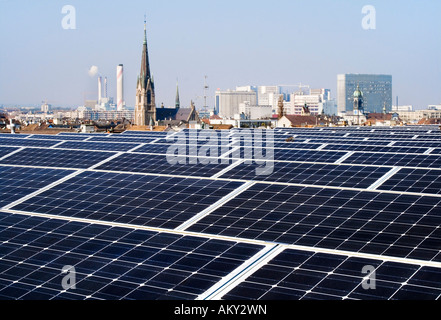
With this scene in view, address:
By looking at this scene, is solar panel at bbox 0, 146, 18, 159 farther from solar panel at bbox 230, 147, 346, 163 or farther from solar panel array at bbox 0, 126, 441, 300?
solar panel at bbox 230, 147, 346, 163

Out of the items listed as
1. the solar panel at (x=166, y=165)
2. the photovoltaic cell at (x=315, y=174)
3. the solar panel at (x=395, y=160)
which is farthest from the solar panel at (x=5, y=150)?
the solar panel at (x=395, y=160)

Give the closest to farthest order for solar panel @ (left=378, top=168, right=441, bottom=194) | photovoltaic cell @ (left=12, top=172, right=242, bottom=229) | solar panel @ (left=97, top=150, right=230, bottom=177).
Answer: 1. photovoltaic cell @ (left=12, top=172, right=242, bottom=229)
2. solar panel @ (left=378, top=168, right=441, bottom=194)
3. solar panel @ (left=97, top=150, right=230, bottom=177)

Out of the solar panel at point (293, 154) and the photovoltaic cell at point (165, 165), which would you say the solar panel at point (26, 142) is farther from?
the solar panel at point (293, 154)

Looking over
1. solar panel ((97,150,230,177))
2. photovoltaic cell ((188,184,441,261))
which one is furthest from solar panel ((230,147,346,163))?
photovoltaic cell ((188,184,441,261))

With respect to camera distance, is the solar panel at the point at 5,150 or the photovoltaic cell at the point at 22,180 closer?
the photovoltaic cell at the point at 22,180
